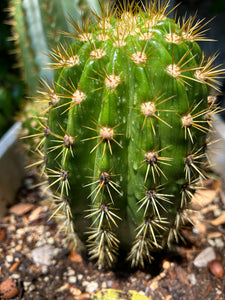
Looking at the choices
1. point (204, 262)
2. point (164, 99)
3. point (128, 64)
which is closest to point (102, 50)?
point (128, 64)

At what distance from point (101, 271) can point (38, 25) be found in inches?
40.3

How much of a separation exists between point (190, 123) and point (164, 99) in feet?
0.28

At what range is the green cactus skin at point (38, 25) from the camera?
52.0 inches

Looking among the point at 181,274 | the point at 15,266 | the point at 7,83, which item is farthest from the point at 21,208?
the point at 7,83

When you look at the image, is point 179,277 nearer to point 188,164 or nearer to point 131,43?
point 188,164

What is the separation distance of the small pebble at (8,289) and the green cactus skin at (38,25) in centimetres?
77

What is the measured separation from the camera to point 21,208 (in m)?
1.39

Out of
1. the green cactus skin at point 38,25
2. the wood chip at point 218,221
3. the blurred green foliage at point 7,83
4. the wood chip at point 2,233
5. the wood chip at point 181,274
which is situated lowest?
the wood chip at point 218,221

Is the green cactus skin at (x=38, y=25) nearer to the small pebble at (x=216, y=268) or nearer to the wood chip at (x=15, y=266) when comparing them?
the wood chip at (x=15, y=266)

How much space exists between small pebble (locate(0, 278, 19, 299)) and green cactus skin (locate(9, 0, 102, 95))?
0.77 meters

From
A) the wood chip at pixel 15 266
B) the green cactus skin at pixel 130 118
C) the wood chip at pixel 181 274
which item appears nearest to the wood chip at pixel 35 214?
the wood chip at pixel 15 266

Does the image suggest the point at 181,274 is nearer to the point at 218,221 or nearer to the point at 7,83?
the point at 218,221

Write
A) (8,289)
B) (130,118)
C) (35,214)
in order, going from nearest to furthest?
(130,118) → (8,289) → (35,214)

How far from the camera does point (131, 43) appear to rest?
775mm
